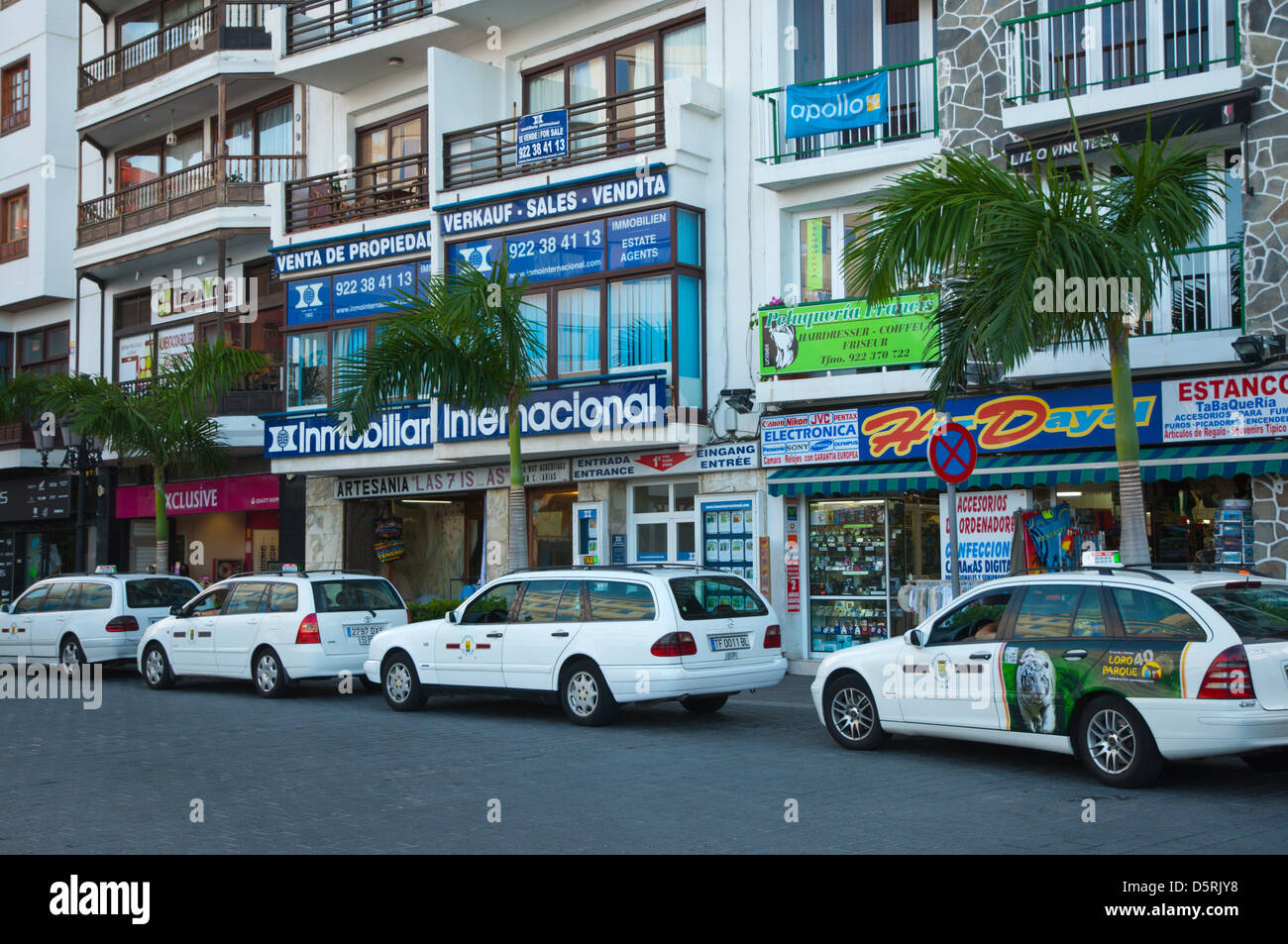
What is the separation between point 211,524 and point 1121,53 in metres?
21.6

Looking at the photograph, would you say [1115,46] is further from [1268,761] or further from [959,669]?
[1268,761]

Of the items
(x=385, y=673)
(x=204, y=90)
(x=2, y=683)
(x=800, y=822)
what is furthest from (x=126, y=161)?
(x=800, y=822)

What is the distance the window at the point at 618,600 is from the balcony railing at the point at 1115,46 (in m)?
8.17

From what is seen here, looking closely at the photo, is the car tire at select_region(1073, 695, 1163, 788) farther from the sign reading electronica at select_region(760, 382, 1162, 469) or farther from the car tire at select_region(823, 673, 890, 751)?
the sign reading electronica at select_region(760, 382, 1162, 469)

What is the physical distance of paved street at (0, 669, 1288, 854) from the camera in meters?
7.91

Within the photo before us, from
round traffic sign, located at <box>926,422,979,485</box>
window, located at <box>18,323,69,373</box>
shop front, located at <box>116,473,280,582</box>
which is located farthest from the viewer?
window, located at <box>18,323,69,373</box>

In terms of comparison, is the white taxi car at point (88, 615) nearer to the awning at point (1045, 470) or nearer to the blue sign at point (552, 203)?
the blue sign at point (552, 203)

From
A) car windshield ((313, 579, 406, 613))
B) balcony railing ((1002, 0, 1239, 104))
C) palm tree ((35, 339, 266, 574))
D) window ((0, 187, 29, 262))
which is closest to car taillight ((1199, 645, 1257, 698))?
balcony railing ((1002, 0, 1239, 104))

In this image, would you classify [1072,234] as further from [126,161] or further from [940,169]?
[126,161]

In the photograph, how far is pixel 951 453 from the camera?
545 inches

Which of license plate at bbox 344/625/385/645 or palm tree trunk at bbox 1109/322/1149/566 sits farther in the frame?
license plate at bbox 344/625/385/645

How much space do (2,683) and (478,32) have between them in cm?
1342

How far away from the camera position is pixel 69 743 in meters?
12.7

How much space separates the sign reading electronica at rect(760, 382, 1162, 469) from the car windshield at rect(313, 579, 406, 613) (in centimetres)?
590
